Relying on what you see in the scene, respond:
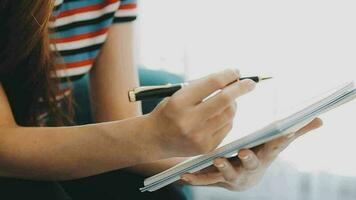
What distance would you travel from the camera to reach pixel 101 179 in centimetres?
74

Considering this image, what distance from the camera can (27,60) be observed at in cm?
69

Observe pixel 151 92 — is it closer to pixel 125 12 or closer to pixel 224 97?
pixel 224 97

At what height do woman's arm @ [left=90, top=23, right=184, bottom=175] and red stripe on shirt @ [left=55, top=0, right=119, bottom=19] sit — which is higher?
red stripe on shirt @ [left=55, top=0, right=119, bottom=19]

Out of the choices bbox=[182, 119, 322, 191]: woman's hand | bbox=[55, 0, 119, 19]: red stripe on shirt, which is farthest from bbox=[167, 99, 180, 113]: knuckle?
bbox=[55, 0, 119, 19]: red stripe on shirt

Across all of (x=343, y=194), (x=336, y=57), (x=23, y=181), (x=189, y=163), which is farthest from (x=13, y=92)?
(x=343, y=194)

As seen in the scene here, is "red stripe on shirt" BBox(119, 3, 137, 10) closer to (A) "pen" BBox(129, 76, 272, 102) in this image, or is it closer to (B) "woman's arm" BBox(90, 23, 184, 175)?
(B) "woman's arm" BBox(90, 23, 184, 175)

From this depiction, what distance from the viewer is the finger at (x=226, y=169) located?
569 mm

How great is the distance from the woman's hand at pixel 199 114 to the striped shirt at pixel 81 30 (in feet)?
0.99

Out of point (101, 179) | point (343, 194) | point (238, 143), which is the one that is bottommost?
point (343, 194)

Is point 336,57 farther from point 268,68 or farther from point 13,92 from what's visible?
point 13,92

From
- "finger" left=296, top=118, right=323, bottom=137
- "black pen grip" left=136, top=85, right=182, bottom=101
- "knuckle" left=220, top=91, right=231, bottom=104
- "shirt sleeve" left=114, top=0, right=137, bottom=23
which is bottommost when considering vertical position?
"finger" left=296, top=118, right=323, bottom=137

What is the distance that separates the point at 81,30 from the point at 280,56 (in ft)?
1.85

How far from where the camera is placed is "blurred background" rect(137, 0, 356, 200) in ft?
3.71

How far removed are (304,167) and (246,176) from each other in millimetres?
702
